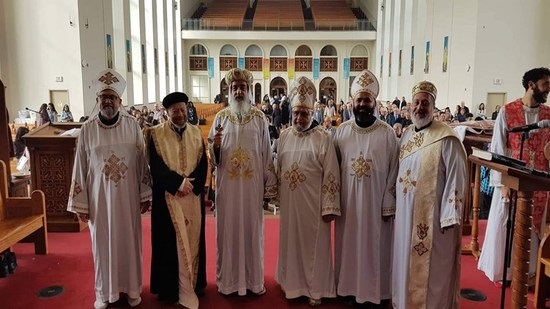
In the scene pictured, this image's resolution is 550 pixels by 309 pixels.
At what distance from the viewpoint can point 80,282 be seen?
372 cm

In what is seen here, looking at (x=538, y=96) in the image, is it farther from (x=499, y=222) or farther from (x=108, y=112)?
(x=108, y=112)

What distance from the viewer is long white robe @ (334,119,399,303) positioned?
3174 millimetres

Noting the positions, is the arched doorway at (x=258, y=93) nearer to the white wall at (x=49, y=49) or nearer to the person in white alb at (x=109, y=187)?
the white wall at (x=49, y=49)

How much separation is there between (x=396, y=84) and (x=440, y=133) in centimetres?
1966

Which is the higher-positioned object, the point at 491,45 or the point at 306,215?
the point at 491,45

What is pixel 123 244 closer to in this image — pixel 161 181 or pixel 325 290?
pixel 161 181

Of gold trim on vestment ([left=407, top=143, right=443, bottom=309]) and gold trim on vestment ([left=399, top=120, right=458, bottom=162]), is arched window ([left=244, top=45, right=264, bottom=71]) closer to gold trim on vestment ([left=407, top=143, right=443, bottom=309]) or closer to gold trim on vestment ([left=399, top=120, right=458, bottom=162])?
gold trim on vestment ([left=399, top=120, right=458, bottom=162])

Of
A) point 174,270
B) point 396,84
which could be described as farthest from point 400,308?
point 396,84

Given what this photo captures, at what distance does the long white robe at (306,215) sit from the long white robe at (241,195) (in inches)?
7.3

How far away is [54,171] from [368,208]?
3.55 meters

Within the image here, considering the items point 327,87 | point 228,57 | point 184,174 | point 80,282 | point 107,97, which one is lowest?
point 80,282

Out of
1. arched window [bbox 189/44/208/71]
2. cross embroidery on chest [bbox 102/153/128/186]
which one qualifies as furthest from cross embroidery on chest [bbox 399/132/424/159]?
arched window [bbox 189/44/208/71]

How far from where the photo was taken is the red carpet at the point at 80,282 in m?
3.34

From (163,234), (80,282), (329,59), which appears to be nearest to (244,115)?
(163,234)
